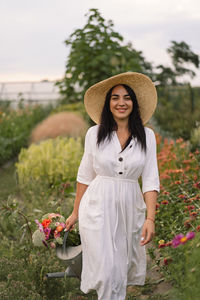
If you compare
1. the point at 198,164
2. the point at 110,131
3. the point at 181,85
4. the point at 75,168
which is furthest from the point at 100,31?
the point at 181,85

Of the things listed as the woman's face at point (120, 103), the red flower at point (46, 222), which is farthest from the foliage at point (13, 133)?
the woman's face at point (120, 103)

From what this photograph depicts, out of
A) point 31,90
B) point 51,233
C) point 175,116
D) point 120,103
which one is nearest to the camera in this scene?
point 120,103

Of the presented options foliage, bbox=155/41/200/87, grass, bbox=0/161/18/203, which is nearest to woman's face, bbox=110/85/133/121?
grass, bbox=0/161/18/203

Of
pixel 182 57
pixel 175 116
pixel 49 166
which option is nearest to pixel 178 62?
pixel 182 57

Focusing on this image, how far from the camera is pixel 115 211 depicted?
8.22 feet

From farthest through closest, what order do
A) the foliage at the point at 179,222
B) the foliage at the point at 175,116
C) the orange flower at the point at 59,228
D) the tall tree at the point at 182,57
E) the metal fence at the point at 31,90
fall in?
the metal fence at the point at 31,90 < the tall tree at the point at 182,57 < the foliage at the point at 175,116 < the orange flower at the point at 59,228 < the foliage at the point at 179,222

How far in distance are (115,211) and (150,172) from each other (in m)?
0.32

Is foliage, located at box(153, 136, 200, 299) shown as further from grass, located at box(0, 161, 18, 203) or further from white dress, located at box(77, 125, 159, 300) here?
grass, located at box(0, 161, 18, 203)

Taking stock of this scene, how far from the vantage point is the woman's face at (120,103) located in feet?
8.60

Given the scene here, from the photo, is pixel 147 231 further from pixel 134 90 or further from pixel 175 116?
pixel 175 116

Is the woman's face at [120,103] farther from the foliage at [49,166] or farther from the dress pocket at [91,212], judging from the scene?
the foliage at [49,166]

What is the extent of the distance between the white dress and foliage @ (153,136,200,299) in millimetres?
257

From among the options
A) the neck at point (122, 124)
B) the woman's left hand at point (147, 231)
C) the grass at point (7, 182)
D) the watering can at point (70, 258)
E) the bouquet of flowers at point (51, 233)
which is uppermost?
the neck at point (122, 124)

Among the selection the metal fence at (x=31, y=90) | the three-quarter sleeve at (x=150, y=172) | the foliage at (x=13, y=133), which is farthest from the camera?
the metal fence at (x=31, y=90)
